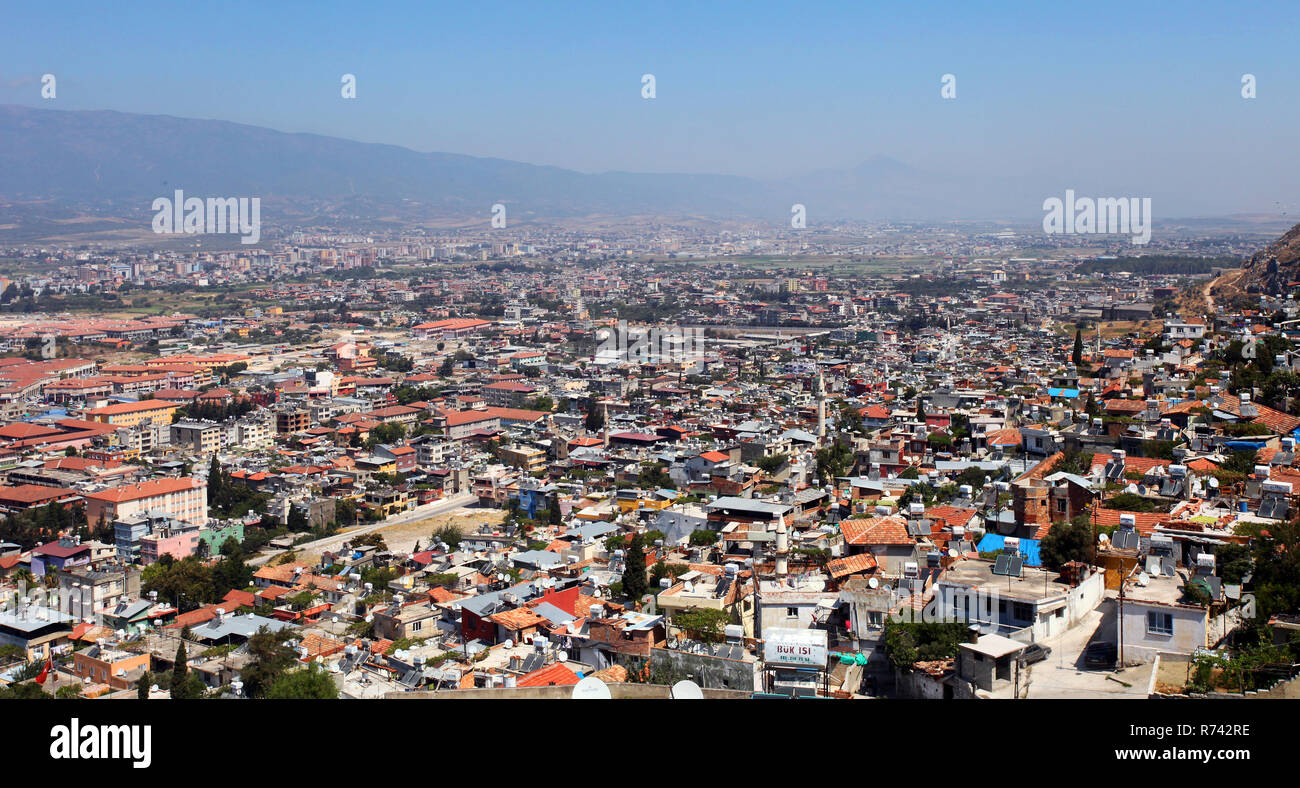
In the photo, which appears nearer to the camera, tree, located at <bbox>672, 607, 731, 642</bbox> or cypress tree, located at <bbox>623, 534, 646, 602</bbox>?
tree, located at <bbox>672, 607, 731, 642</bbox>

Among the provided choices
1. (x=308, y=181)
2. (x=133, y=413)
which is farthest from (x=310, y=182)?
(x=133, y=413)

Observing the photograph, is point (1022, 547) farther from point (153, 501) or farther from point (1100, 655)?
point (153, 501)

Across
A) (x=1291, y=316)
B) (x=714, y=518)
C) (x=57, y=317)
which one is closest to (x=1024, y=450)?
(x=714, y=518)

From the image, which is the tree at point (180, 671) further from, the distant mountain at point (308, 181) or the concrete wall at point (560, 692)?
the distant mountain at point (308, 181)

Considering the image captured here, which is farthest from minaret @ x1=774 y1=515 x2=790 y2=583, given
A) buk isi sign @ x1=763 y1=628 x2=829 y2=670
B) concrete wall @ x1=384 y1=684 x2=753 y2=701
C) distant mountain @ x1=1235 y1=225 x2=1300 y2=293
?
distant mountain @ x1=1235 y1=225 x2=1300 y2=293

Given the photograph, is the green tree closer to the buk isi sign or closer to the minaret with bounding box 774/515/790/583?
the minaret with bounding box 774/515/790/583
